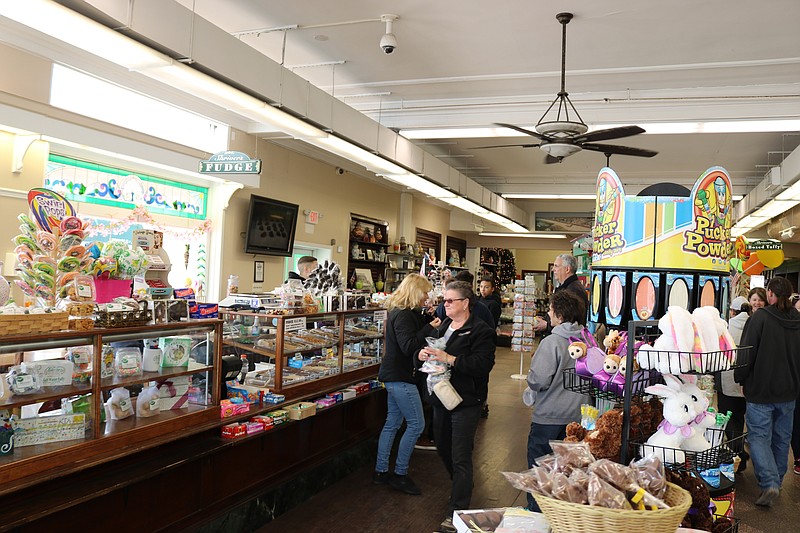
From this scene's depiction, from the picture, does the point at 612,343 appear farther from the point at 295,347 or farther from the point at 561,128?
the point at 561,128

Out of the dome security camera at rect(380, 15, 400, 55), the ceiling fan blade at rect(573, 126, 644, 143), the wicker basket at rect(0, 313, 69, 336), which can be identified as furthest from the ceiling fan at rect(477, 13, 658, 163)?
the wicker basket at rect(0, 313, 69, 336)

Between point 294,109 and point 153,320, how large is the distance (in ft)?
9.76

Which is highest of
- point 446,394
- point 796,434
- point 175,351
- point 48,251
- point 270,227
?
point 270,227

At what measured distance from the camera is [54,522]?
2.82 meters

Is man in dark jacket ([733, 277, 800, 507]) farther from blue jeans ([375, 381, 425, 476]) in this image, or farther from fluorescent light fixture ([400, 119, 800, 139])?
blue jeans ([375, 381, 425, 476])

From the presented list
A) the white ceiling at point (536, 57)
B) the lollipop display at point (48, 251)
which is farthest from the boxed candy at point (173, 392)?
the white ceiling at point (536, 57)

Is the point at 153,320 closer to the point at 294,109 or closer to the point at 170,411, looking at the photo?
the point at 170,411

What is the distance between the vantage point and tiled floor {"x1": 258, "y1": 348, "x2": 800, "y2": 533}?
13.7ft

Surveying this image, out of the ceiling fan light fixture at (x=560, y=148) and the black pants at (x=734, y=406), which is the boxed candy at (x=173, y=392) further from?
the black pants at (x=734, y=406)

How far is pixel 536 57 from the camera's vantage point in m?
6.23

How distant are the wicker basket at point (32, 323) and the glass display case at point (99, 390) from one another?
0.04m

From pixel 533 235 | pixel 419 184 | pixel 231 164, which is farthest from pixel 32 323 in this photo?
pixel 533 235

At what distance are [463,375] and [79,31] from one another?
10.4ft

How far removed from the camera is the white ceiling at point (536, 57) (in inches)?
205
